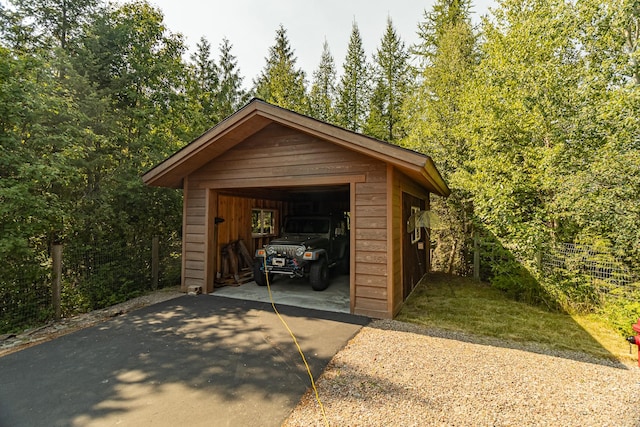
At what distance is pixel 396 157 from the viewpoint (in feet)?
14.6

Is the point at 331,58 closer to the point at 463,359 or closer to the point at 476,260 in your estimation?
the point at 476,260

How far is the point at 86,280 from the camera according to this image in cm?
570

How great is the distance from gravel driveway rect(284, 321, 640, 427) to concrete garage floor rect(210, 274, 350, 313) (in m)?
1.75

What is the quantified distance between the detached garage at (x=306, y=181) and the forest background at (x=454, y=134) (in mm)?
1769

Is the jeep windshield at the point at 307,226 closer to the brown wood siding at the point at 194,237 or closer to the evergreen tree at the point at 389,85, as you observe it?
the brown wood siding at the point at 194,237

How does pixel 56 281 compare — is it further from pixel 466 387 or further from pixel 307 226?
pixel 466 387

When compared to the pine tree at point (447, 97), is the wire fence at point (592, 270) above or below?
below

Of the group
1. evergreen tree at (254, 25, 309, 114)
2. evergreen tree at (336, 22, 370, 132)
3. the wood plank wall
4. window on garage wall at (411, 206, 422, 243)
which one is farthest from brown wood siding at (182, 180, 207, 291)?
evergreen tree at (336, 22, 370, 132)

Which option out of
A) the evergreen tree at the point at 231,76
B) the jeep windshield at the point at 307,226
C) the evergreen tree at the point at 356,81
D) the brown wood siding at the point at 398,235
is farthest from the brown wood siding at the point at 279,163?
the evergreen tree at the point at 356,81

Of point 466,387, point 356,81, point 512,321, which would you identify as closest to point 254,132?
point 466,387

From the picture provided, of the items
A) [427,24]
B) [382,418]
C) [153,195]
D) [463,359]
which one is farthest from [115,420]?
[427,24]

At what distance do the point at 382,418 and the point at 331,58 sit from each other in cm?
2001

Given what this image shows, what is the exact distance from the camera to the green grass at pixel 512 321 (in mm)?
4098

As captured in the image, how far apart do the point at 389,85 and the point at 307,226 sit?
11.6 metres
